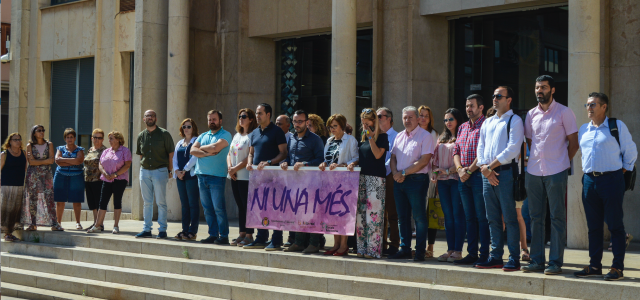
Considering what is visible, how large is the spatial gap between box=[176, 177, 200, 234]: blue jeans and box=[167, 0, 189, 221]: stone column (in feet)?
14.1

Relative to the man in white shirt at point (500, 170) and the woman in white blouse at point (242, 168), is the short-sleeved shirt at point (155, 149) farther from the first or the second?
the man in white shirt at point (500, 170)

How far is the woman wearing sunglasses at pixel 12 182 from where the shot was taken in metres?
11.5

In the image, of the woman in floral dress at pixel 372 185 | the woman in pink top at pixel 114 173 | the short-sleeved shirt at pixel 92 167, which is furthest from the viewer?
the short-sleeved shirt at pixel 92 167

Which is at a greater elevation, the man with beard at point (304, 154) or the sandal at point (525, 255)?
the man with beard at point (304, 154)

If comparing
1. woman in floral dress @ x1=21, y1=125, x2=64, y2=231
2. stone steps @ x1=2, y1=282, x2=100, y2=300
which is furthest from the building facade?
stone steps @ x1=2, y1=282, x2=100, y2=300

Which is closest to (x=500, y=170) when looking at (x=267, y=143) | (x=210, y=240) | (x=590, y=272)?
(x=590, y=272)

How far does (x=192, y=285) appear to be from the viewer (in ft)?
27.8

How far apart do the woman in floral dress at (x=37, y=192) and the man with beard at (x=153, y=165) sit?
2239 mm

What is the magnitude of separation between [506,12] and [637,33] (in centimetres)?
255

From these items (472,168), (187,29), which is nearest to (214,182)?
(472,168)

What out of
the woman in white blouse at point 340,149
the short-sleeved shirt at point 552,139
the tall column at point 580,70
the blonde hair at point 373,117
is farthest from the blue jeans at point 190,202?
the tall column at point 580,70

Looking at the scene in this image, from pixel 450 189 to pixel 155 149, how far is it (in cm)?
514

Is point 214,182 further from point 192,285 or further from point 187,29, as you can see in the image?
point 187,29

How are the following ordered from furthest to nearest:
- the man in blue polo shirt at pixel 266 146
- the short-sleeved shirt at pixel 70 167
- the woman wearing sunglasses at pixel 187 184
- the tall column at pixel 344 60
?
the tall column at pixel 344 60, the short-sleeved shirt at pixel 70 167, the woman wearing sunglasses at pixel 187 184, the man in blue polo shirt at pixel 266 146
